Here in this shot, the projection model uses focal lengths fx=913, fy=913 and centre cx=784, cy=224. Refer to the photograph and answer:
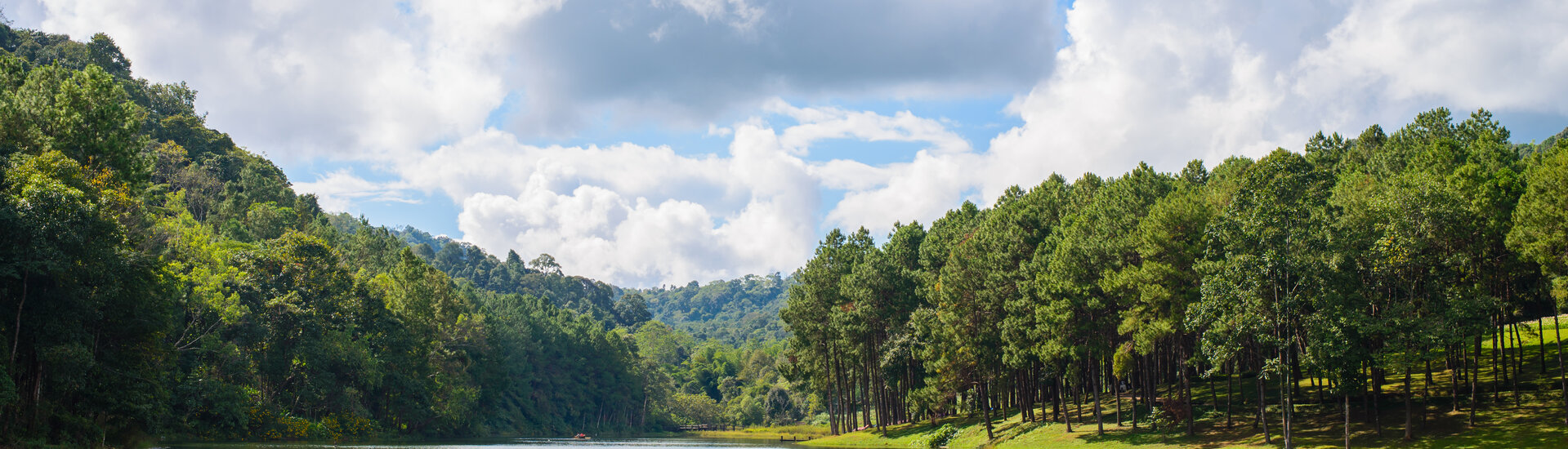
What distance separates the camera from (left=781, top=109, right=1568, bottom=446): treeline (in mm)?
38375

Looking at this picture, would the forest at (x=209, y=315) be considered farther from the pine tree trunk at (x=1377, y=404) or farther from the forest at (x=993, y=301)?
the pine tree trunk at (x=1377, y=404)

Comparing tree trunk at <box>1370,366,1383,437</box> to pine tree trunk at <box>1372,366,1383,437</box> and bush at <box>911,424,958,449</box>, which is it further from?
bush at <box>911,424,958,449</box>

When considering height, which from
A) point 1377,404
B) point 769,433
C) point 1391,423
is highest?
point 1377,404

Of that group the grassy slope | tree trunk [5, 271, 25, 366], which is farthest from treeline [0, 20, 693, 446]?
the grassy slope

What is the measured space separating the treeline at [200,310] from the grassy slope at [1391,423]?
47494 millimetres

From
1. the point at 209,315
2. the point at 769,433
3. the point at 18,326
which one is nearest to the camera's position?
the point at 18,326

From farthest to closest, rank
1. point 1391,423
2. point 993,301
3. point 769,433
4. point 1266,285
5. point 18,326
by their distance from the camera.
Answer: point 769,433
point 993,301
point 1391,423
point 1266,285
point 18,326

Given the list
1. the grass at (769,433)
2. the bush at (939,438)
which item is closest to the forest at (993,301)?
the bush at (939,438)

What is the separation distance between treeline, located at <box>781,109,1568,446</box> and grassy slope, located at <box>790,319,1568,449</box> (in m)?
0.50

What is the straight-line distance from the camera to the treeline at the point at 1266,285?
38.4 m

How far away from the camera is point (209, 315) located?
2463 inches

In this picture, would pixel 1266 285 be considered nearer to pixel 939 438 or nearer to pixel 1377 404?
pixel 1377 404

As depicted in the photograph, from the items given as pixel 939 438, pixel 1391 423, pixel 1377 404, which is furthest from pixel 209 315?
pixel 1391 423

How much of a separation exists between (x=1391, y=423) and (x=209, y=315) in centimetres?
7068
